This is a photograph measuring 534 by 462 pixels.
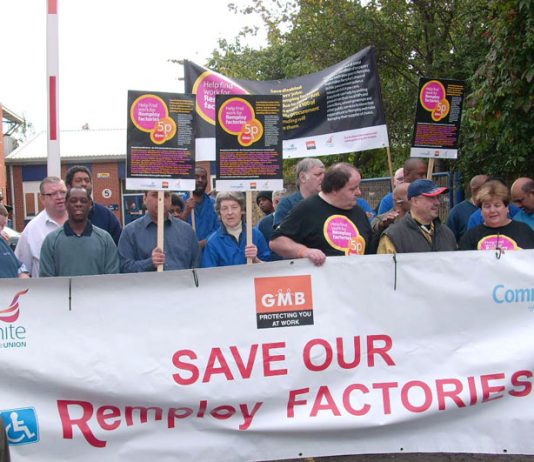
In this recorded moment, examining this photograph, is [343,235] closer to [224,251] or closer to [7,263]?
[224,251]

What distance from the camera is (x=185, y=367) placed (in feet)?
15.4

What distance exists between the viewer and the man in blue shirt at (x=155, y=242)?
5.73 meters

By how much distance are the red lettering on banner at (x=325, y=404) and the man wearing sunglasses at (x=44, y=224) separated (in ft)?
8.41

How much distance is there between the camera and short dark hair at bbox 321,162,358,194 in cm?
532

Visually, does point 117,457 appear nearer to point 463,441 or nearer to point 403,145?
point 463,441

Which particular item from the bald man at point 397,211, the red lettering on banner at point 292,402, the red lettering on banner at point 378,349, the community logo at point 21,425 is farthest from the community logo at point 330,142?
the community logo at point 21,425

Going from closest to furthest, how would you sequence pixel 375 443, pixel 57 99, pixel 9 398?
pixel 9 398 → pixel 375 443 → pixel 57 99

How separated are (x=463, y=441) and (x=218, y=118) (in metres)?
2.75

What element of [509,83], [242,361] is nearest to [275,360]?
[242,361]

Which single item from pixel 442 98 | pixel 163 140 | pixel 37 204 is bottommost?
pixel 37 204

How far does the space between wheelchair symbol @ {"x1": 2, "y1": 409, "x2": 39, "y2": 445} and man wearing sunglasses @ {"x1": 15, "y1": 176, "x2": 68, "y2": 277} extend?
5.63 feet

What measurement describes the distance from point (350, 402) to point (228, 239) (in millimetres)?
1712

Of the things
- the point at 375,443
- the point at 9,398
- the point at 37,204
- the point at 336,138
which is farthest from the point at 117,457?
the point at 37,204

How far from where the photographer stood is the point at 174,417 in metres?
4.66
